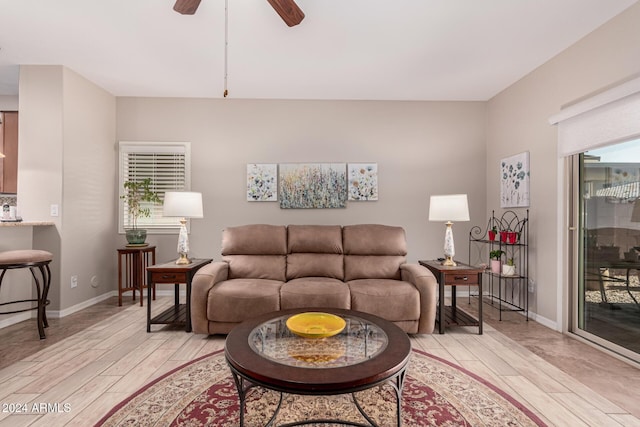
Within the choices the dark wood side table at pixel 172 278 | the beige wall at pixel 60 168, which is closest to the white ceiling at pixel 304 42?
the beige wall at pixel 60 168

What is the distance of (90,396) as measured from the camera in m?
1.88

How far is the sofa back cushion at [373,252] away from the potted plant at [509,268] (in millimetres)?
1133

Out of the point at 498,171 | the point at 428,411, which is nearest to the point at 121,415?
the point at 428,411

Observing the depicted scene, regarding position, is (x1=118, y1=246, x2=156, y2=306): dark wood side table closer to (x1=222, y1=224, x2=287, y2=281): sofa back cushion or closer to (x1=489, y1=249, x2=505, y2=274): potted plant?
(x1=222, y1=224, x2=287, y2=281): sofa back cushion

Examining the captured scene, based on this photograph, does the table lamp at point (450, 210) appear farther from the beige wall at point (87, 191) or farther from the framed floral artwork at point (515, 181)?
the beige wall at point (87, 191)

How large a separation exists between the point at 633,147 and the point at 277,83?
11.1 ft

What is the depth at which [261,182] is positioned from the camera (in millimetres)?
4152

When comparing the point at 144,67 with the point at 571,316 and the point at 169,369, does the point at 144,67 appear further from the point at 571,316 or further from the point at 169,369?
the point at 571,316

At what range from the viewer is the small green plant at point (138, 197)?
389 centimetres

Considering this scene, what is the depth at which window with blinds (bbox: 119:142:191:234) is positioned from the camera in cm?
416

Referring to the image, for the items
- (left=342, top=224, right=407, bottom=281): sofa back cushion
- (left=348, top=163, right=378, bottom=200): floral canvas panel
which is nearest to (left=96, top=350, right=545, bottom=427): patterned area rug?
(left=342, top=224, right=407, bottom=281): sofa back cushion

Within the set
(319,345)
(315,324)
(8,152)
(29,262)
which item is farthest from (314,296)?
(8,152)

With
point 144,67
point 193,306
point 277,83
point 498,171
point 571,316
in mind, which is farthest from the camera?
point 498,171

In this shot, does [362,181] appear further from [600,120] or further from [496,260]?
[600,120]
